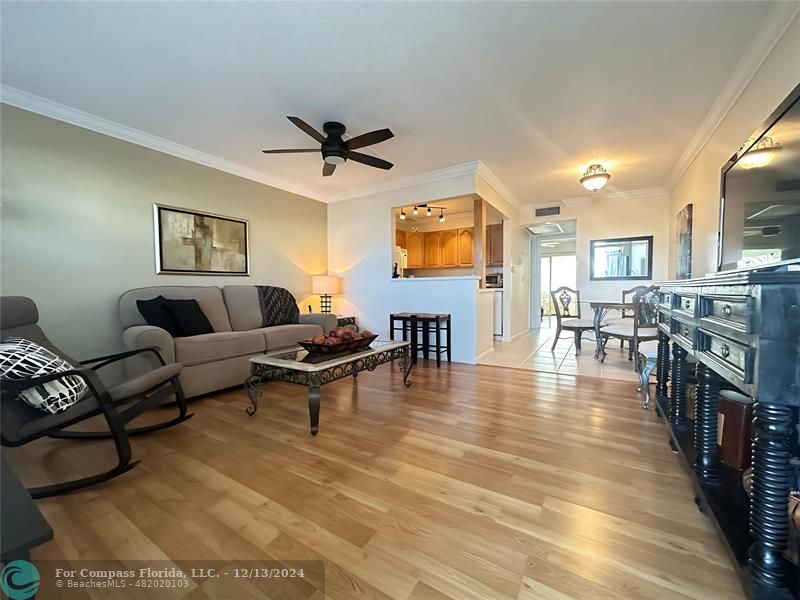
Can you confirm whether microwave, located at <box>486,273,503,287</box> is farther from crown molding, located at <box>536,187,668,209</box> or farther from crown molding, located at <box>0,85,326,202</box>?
crown molding, located at <box>0,85,326,202</box>

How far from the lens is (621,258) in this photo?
5.34m

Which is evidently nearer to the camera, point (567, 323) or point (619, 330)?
point (619, 330)

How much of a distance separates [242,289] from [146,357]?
1.48 metres

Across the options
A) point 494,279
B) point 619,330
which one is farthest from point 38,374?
point 494,279

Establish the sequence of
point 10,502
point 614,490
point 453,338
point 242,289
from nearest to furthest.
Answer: point 10,502 → point 614,490 → point 242,289 → point 453,338

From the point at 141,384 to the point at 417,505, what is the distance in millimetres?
1795

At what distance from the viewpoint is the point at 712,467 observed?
1306 millimetres

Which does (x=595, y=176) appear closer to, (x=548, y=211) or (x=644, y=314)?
(x=644, y=314)

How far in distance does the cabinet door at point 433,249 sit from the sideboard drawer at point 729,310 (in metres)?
5.47

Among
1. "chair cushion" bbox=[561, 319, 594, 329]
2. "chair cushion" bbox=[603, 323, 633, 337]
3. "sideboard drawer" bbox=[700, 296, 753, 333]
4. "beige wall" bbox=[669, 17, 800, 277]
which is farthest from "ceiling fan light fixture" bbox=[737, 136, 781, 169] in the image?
"chair cushion" bbox=[561, 319, 594, 329]

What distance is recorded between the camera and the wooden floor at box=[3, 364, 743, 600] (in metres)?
1.04

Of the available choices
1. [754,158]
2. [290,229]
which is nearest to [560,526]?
[754,158]

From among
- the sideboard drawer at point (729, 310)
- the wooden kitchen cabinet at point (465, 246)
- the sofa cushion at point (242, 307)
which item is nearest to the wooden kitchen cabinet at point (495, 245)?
the wooden kitchen cabinet at point (465, 246)

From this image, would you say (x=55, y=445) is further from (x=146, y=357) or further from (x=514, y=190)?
(x=514, y=190)
